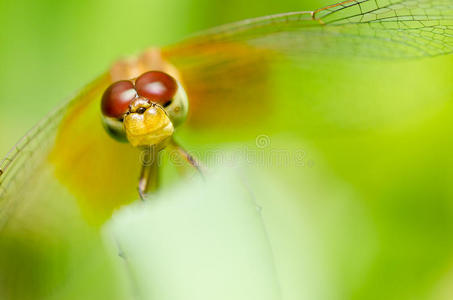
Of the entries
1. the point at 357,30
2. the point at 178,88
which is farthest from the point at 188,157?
the point at 357,30

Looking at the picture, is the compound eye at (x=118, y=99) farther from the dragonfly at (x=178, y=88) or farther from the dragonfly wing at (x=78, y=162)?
the dragonfly wing at (x=78, y=162)

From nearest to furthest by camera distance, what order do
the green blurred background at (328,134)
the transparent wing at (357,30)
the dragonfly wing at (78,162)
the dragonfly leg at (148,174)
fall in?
the green blurred background at (328,134)
the transparent wing at (357,30)
the dragonfly wing at (78,162)
the dragonfly leg at (148,174)

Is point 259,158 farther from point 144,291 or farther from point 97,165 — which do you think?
point 144,291

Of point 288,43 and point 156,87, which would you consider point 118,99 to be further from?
point 288,43

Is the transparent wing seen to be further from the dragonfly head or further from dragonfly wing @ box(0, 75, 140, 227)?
dragonfly wing @ box(0, 75, 140, 227)

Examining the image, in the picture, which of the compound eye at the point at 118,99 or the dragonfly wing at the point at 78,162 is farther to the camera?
the dragonfly wing at the point at 78,162

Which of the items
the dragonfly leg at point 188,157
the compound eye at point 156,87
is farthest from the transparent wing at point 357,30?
the dragonfly leg at point 188,157
